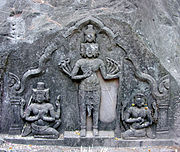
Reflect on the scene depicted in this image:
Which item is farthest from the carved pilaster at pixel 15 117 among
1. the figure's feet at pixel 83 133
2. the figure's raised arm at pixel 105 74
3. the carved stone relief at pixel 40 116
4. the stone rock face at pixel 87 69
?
the figure's raised arm at pixel 105 74

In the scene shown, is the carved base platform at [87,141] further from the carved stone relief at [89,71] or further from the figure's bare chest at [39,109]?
the figure's bare chest at [39,109]

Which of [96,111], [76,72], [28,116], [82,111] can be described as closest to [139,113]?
[96,111]

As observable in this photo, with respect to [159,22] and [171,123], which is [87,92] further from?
[159,22]

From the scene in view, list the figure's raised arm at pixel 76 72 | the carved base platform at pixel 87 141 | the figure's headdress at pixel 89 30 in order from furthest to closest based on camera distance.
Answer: the carved base platform at pixel 87 141 < the figure's raised arm at pixel 76 72 < the figure's headdress at pixel 89 30

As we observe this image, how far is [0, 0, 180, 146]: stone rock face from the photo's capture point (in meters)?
4.71

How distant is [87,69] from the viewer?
4.74 metres

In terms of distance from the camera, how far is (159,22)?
5246mm

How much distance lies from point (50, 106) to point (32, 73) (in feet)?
2.56

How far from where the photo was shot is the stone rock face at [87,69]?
15.5ft

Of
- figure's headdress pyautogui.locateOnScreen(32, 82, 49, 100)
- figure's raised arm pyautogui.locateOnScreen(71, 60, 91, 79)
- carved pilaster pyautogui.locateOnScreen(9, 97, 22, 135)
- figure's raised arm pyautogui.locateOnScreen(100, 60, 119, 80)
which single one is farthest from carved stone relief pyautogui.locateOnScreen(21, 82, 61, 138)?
figure's raised arm pyautogui.locateOnScreen(100, 60, 119, 80)

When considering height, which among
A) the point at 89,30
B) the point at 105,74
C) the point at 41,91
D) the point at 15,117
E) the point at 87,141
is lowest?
the point at 87,141

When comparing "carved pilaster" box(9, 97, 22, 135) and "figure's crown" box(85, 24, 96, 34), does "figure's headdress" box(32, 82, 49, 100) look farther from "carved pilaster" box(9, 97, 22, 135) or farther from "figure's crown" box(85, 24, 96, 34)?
"figure's crown" box(85, 24, 96, 34)

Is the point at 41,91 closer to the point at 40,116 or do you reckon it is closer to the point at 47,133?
the point at 40,116

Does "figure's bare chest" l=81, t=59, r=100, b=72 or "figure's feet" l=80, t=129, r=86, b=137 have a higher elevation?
"figure's bare chest" l=81, t=59, r=100, b=72
